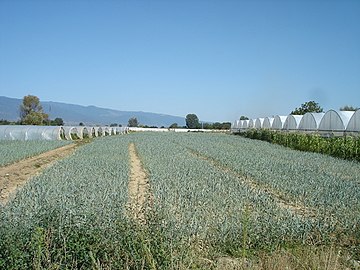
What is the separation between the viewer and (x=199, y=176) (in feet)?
40.1

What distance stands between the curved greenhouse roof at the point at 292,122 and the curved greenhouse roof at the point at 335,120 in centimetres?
599

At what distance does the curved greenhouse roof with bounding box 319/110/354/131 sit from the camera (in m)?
26.4

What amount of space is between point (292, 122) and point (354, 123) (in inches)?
491

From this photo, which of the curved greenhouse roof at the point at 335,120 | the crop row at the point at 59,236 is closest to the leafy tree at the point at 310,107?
the curved greenhouse roof at the point at 335,120

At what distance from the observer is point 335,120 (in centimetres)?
2752

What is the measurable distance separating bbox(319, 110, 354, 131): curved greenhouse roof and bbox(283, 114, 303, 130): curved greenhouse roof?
19.7 ft

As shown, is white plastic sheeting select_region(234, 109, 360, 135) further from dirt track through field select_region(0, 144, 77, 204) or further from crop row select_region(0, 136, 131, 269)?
crop row select_region(0, 136, 131, 269)

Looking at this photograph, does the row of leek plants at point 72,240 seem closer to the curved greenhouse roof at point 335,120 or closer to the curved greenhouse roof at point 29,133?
the curved greenhouse roof at point 335,120

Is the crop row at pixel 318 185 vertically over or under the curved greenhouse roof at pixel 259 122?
under

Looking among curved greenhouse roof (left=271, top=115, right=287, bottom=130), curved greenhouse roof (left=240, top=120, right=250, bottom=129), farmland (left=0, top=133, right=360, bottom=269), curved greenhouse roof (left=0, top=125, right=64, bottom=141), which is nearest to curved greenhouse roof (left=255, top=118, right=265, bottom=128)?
curved greenhouse roof (left=240, top=120, right=250, bottom=129)

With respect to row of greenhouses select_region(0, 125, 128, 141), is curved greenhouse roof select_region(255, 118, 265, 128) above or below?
above

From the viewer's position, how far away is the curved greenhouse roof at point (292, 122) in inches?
1426

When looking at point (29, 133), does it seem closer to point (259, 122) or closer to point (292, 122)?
point (292, 122)

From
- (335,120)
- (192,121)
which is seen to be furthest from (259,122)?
(192,121)
